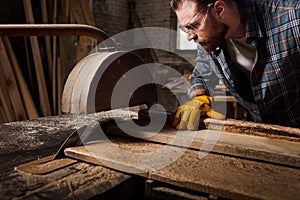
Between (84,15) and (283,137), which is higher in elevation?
(84,15)

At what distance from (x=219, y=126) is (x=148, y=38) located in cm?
580

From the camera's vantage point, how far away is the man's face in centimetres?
172

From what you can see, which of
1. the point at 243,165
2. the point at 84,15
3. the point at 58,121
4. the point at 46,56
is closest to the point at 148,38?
the point at 84,15

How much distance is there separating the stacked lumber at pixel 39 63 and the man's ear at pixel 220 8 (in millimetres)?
2711

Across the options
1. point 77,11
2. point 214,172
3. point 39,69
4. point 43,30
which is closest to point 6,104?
point 39,69

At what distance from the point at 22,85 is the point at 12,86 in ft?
0.46

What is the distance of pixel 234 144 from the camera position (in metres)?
1.22

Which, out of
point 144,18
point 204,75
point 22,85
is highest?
point 144,18

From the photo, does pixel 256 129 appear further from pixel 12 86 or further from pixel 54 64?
pixel 54 64

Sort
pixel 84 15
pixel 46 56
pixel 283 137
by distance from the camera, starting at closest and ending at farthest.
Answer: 1. pixel 283 137
2. pixel 46 56
3. pixel 84 15

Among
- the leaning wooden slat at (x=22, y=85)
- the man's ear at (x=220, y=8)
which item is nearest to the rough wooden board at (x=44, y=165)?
the man's ear at (x=220, y=8)

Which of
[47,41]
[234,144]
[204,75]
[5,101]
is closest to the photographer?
[234,144]

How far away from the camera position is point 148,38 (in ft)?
23.1

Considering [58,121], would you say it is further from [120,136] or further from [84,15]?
[84,15]
